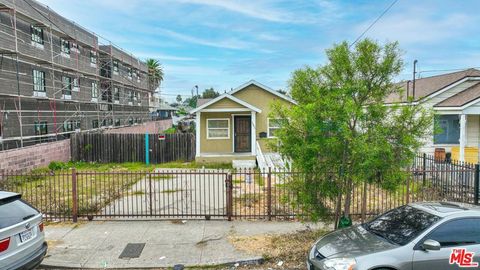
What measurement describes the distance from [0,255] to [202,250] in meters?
3.55

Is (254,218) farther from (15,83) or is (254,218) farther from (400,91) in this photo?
(15,83)

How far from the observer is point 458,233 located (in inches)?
195

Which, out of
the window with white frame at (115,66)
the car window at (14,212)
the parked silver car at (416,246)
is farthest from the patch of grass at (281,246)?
the window with white frame at (115,66)

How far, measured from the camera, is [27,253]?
16.9 ft

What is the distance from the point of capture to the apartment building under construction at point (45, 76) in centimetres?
1839

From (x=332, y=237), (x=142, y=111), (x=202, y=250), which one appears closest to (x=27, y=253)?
(x=202, y=250)

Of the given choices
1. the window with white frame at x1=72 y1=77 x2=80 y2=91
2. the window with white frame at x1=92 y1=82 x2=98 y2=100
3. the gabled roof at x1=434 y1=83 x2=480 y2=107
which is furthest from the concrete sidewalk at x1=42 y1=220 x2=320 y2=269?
the window with white frame at x1=92 y1=82 x2=98 y2=100

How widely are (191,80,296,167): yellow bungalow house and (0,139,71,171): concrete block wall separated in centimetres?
765

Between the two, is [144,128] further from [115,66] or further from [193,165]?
[193,165]

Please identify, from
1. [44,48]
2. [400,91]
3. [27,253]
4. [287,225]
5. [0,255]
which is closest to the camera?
[0,255]

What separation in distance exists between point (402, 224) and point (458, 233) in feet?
2.54

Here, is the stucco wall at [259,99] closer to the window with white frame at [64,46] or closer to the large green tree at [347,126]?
the window with white frame at [64,46]

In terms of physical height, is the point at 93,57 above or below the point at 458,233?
above

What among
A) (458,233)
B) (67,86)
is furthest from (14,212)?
(67,86)
